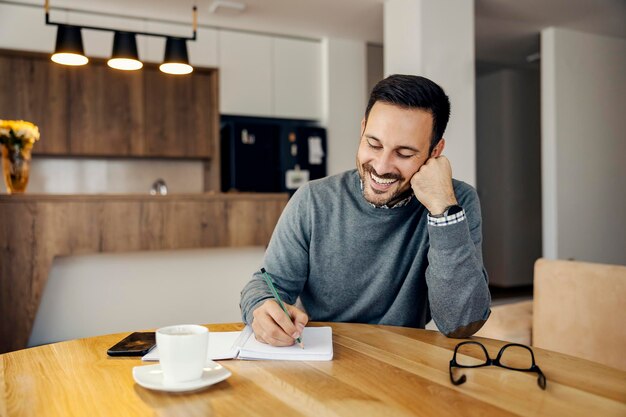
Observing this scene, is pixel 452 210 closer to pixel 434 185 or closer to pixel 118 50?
pixel 434 185

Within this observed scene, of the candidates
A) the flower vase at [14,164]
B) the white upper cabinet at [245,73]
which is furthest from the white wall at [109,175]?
the flower vase at [14,164]

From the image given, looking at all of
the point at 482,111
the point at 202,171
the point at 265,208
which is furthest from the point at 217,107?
the point at 482,111

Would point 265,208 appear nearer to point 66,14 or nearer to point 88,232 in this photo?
point 88,232

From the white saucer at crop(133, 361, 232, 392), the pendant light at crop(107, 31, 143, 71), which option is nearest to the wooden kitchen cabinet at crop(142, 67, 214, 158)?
the pendant light at crop(107, 31, 143, 71)

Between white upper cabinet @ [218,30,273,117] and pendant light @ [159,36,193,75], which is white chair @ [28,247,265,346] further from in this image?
white upper cabinet @ [218,30,273,117]

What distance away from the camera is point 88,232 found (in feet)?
9.11

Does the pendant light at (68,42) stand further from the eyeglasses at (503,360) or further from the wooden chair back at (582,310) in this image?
the eyeglasses at (503,360)

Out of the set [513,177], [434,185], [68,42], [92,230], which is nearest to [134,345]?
[434,185]

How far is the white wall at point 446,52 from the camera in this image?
4.24 m

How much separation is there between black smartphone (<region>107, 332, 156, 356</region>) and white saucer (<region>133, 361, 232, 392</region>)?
11 centimetres

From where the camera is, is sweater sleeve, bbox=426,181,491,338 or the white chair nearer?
sweater sleeve, bbox=426,181,491,338

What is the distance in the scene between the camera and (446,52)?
432 centimetres

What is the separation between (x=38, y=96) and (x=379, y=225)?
3949 mm

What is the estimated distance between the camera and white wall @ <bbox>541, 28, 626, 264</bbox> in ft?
17.3
